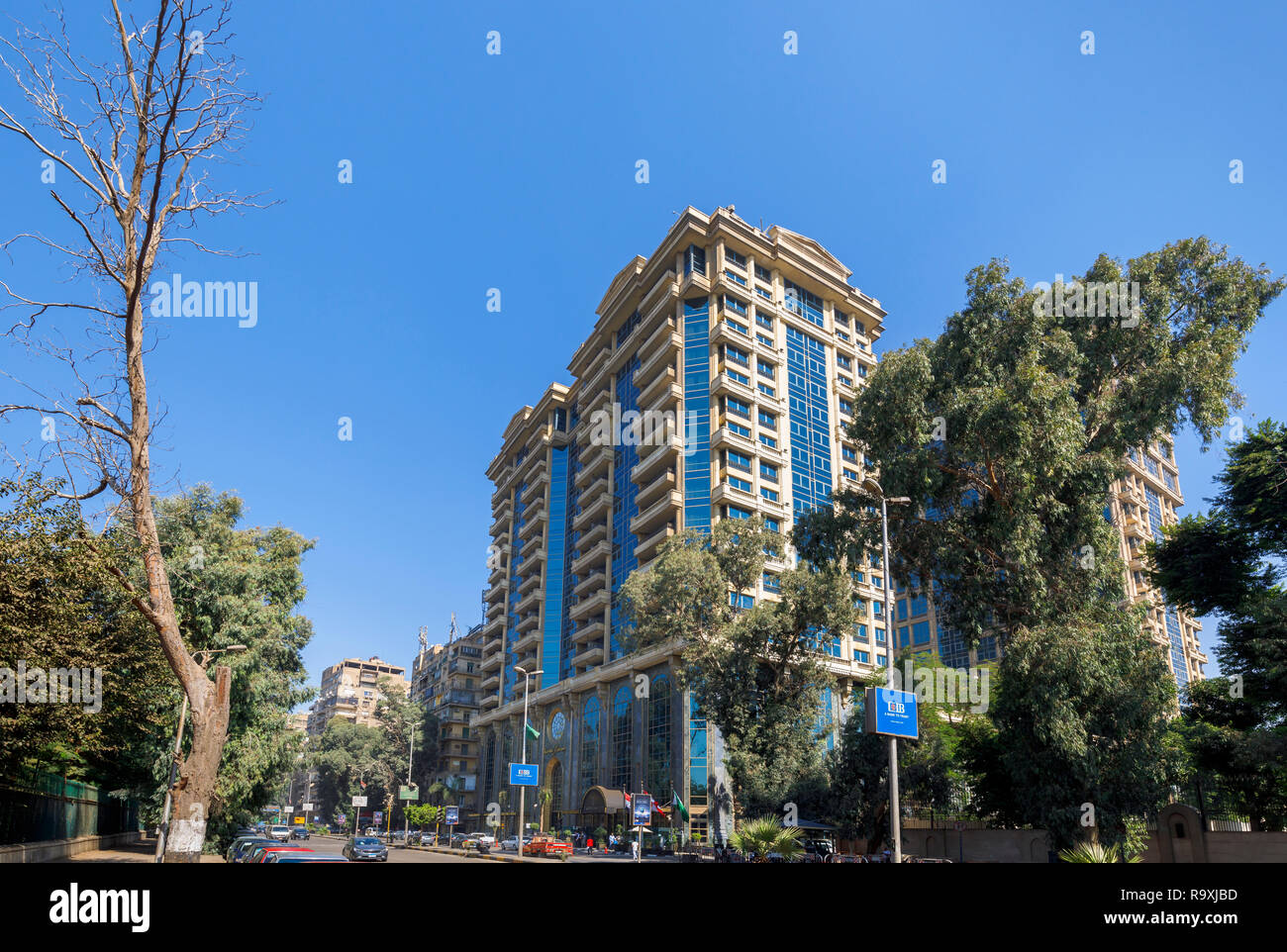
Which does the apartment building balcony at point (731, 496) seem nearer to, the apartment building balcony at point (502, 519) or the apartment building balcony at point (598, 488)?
the apartment building balcony at point (598, 488)

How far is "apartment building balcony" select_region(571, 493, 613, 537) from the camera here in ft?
239

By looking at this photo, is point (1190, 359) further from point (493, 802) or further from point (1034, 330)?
point (493, 802)

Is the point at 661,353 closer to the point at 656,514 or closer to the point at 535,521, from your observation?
the point at 656,514

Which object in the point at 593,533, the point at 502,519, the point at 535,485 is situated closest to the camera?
the point at 593,533

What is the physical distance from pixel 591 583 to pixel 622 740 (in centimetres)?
1592

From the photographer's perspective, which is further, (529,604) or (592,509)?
(529,604)

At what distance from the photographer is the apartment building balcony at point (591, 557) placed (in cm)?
7081

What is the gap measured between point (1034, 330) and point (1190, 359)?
441 cm

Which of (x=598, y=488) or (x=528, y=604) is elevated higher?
(x=598, y=488)

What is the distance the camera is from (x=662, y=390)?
66625 millimetres

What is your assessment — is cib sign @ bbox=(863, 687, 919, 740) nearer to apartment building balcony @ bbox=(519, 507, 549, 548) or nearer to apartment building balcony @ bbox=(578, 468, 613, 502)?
apartment building balcony @ bbox=(578, 468, 613, 502)

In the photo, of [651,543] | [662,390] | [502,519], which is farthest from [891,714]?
[502,519]

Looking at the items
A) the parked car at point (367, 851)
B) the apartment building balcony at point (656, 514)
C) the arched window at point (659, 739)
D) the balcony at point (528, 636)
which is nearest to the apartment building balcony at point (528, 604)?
the balcony at point (528, 636)
